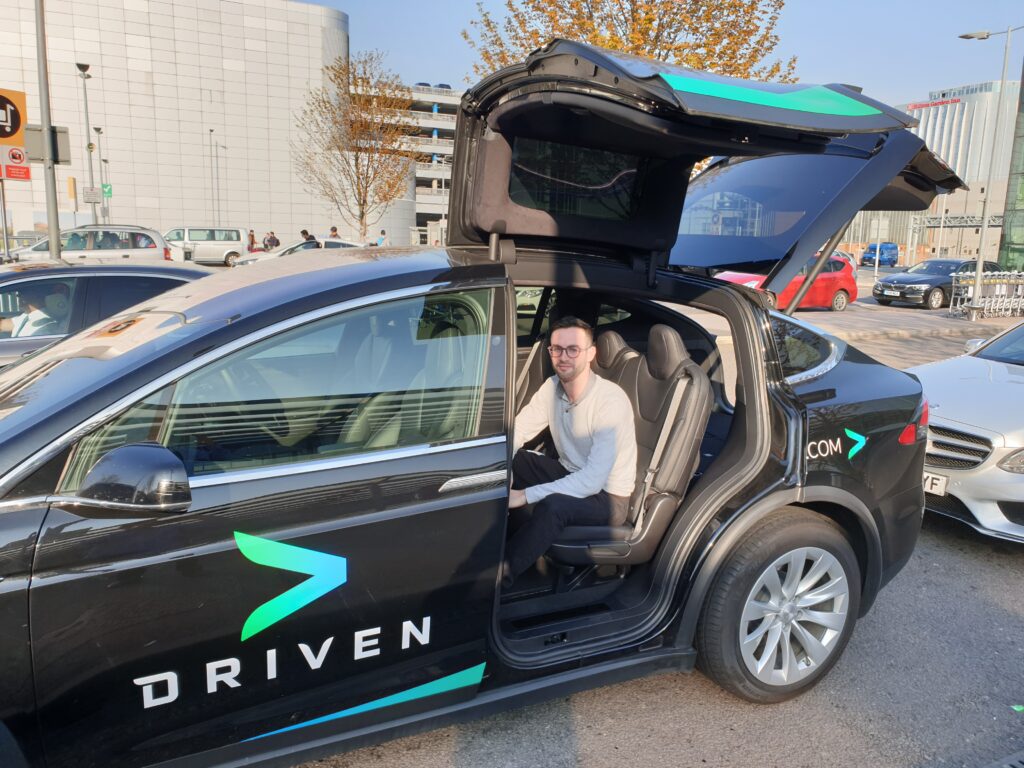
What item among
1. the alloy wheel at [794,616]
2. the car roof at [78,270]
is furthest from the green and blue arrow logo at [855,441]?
the car roof at [78,270]

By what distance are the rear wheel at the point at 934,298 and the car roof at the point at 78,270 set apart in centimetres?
2133

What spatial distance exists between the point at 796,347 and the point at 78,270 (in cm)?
502

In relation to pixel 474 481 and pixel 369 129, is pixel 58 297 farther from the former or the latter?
pixel 369 129

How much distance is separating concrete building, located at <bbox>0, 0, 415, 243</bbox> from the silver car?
4812cm

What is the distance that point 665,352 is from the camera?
332 centimetres

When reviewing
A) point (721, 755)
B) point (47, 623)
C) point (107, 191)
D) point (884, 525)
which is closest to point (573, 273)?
point (884, 525)

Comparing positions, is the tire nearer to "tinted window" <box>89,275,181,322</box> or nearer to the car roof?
the car roof

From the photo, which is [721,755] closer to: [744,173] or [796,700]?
[796,700]

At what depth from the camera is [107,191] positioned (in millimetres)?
33344

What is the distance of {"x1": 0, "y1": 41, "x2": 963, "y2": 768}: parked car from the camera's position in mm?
1937

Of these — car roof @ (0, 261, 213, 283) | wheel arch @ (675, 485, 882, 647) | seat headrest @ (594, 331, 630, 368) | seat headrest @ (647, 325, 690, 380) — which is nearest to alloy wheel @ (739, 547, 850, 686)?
wheel arch @ (675, 485, 882, 647)

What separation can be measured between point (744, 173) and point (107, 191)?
35178 millimetres

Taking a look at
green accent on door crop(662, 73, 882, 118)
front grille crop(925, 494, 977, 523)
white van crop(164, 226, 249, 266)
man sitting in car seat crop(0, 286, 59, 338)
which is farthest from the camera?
white van crop(164, 226, 249, 266)

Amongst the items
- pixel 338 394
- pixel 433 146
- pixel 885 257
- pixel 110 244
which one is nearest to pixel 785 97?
pixel 338 394
